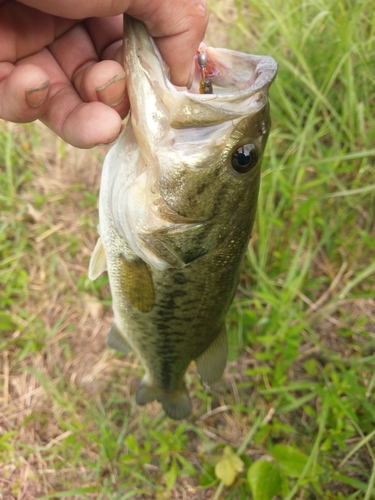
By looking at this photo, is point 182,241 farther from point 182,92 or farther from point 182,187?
point 182,92

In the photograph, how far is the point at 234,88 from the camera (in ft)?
4.11

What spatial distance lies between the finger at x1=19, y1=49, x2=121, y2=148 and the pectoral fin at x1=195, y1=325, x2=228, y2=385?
0.99 meters

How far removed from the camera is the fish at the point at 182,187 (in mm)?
1139

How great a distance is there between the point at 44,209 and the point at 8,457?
1584mm

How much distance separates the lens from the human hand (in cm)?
110

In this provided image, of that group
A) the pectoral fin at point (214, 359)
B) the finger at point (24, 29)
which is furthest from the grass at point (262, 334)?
the finger at point (24, 29)

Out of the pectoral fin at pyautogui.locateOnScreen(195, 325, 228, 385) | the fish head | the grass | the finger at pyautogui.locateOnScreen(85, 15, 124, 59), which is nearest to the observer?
the fish head

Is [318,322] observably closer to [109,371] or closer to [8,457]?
[109,371]

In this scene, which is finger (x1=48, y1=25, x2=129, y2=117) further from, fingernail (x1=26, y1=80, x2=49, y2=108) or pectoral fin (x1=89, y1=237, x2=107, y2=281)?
pectoral fin (x1=89, y1=237, x2=107, y2=281)

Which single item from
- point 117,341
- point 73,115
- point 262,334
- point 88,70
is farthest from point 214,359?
point 88,70

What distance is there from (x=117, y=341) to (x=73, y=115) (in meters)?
1.14

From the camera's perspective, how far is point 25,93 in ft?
3.73

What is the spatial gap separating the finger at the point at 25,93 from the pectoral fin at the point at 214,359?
1151 millimetres

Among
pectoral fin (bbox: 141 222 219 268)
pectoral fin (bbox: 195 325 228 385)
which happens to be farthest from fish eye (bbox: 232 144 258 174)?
pectoral fin (bbox: 195 325 228 385)
